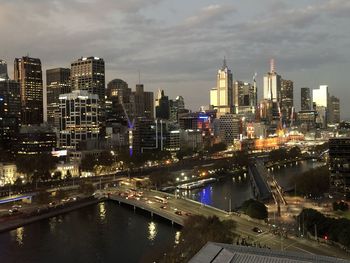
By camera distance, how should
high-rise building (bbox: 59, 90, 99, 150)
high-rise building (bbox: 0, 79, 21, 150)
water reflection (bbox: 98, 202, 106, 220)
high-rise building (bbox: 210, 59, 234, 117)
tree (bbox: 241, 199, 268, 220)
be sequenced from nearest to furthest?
tree (bbox: 241, 199, 268, 220)
water reflection (bbox: 98, 202, 106, 220)
high-rise building (bbox: 0, 79, 21, 150)
high-rise building (bbox: 59, 90, 99, 150)
high-rise building (bbox: 210, 59, 234, 117)

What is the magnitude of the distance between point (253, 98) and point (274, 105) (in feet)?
31.9

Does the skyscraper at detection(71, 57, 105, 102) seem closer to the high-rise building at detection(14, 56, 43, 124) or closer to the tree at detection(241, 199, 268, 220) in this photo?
the high-rise building at detection(14, 56, 43, 124)

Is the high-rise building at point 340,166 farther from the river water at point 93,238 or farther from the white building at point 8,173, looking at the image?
the white building at point 8,173

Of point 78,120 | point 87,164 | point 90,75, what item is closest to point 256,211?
point 87,164

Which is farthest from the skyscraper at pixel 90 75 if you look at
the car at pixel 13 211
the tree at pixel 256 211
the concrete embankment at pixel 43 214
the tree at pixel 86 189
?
the tree at pixel 256 211

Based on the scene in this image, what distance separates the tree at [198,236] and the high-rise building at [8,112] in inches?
2020

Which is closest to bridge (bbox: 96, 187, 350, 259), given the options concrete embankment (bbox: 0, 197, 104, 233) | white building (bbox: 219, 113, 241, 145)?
concrete embankment (bbox: 0, 197, 104, 233)

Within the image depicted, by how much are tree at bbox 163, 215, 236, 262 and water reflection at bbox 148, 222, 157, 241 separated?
3.58m

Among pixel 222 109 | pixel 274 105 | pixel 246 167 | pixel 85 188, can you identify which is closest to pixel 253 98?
pixel 274 105

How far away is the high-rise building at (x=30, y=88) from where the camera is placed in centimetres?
10675

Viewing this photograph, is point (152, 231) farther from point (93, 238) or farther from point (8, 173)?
point (8, 173)

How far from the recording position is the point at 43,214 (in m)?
30.1

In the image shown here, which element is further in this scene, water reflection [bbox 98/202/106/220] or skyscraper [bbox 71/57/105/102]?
skyscraper [bbox 71/57/105/102]

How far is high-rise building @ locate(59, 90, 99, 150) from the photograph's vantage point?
73750 mm
